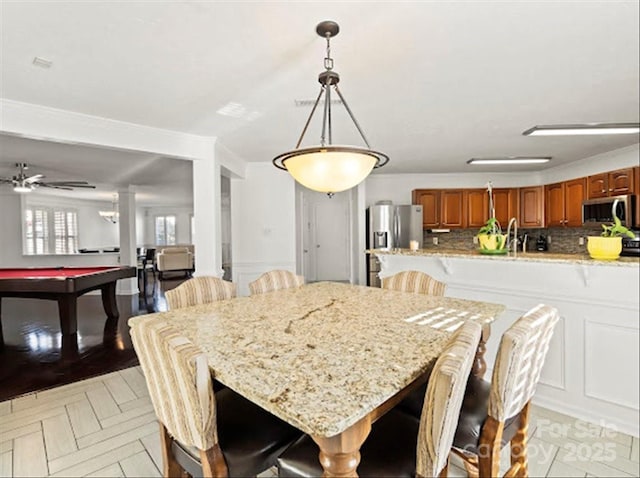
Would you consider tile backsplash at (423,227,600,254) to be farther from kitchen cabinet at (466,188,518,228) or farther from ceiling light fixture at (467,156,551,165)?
ceiling light fixture at (467,156,551,165)

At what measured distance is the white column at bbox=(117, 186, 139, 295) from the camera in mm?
6742

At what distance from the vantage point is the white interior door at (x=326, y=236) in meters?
6.50

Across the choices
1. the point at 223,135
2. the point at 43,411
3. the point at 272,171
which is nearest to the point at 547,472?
the point at 43,411

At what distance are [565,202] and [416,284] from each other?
4068mm

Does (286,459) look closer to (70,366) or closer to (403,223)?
(70,366)

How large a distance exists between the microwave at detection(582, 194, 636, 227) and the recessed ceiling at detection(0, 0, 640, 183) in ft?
3.76

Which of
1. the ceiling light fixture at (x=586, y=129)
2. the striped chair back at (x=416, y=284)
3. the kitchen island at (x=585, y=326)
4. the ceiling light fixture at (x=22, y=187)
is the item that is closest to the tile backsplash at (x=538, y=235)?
the ceiling light fixture at (x=586, y=129)

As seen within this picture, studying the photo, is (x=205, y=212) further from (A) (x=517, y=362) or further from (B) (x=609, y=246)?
(B) (x=609, y=246)

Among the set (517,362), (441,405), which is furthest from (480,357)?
(441,405)

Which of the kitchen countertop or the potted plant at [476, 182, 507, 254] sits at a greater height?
the potted plant at [476, 182, 507, 254]

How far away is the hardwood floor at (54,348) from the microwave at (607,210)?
537cm

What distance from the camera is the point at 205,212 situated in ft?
11.8

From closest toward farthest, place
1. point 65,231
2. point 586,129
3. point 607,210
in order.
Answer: point 586,129 < point 607,210 < point 65,231

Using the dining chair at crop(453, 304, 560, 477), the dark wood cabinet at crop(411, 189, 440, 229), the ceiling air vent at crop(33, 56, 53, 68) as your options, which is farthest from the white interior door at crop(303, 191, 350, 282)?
the dining chair at crop(453, 304, 560, 477)
